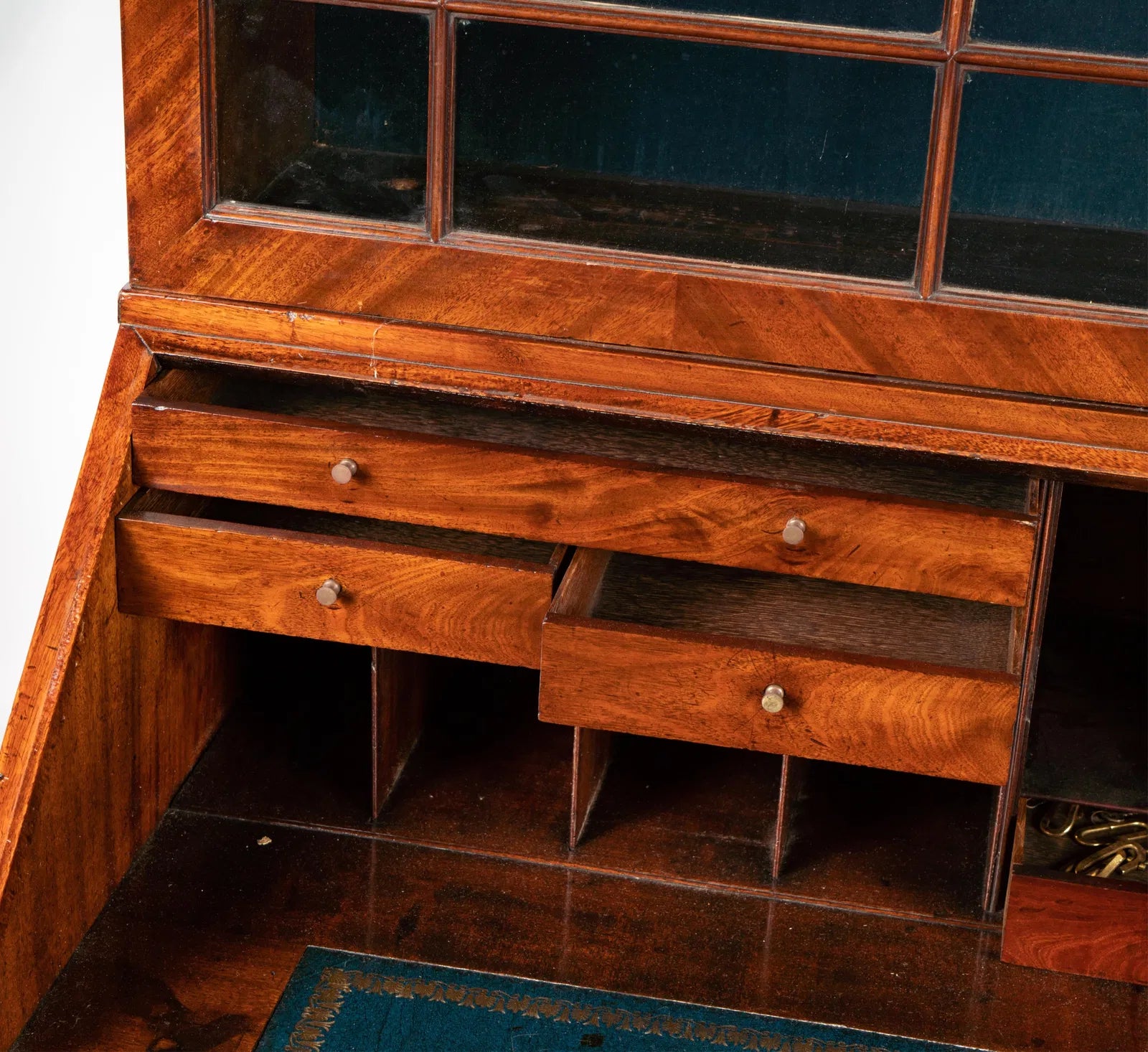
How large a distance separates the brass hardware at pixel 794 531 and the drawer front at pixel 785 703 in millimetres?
98

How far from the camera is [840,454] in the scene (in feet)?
4.95

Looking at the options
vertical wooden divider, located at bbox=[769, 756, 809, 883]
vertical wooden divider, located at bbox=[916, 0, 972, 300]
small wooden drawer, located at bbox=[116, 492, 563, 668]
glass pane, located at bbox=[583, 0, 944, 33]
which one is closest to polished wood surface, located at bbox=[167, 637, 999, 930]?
vertical wooden divider, located at bbox=[769, 756, 809, 883]

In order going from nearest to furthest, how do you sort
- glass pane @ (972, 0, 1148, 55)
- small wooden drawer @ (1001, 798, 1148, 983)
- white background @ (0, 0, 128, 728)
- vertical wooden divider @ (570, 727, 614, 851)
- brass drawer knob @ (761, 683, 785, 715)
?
1. glass pane @ (972, 0, 1148, 55)
2. brass drawer knob @ (761, 683, 785, 715)
3. small wooden drawer @ (1001, 798, 1148, 983)
4. vertical wooden divider @ (570, 727, 614, 851)
5. white background @ (0, 0, 128, 728)

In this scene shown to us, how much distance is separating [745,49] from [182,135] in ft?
1.66

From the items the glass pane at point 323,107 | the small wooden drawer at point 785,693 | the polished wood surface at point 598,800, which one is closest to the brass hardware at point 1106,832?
the polished wood surface at point 598,800

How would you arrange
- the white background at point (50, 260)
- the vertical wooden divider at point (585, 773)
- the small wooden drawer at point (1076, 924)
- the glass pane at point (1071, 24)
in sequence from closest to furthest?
the glass pane at point (1071, 24) < the small wooden drawer at point (1076, 924) < the vertical wooden divider at point (585, 773) < the white background at point (50, 260)

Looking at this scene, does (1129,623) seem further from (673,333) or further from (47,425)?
(47,425)

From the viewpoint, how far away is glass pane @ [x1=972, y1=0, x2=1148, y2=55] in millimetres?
1344

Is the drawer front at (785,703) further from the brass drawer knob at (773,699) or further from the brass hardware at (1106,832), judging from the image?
the brass hardware at (1106,832)

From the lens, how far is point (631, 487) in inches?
58.8

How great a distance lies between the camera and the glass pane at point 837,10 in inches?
53.9

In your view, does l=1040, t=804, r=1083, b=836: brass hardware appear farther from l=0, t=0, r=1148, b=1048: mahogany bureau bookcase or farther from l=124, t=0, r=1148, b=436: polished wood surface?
l=124, t=0, r=1148, b=436: polished wood surface

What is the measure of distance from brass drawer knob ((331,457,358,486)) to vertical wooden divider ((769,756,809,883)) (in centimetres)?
49

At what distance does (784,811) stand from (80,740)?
67 centimetres
